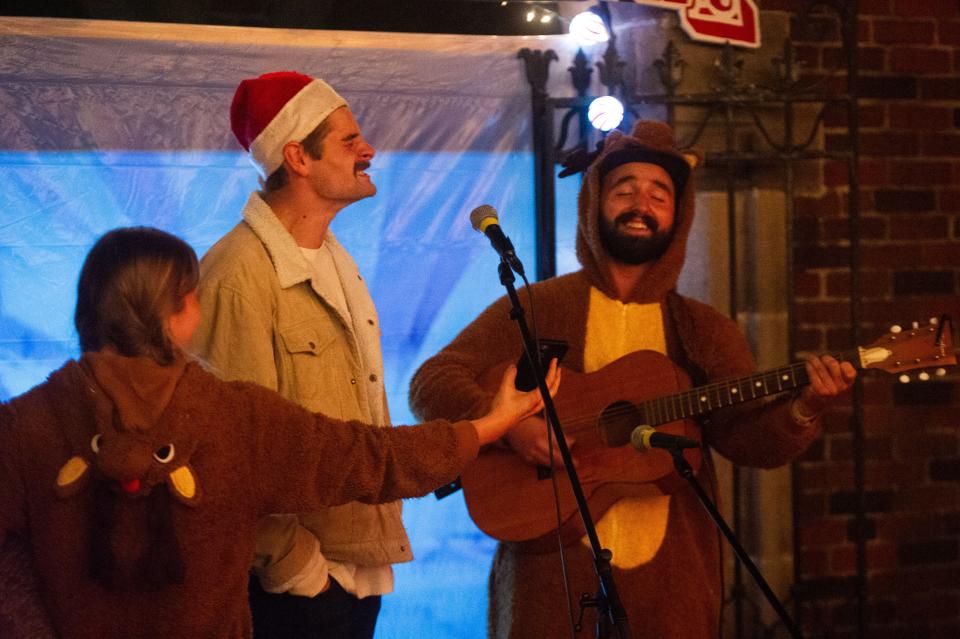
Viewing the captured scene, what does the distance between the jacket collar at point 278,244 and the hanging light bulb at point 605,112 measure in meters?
1.24

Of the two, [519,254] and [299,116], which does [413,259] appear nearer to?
[519,254]

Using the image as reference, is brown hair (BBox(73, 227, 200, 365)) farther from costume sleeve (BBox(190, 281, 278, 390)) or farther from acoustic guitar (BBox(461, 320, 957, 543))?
acoustic guitar (BBox(461, 320, 957, 543))

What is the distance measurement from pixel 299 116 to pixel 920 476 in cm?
264

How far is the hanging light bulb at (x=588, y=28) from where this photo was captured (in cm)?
365

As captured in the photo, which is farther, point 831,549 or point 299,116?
point 831,549

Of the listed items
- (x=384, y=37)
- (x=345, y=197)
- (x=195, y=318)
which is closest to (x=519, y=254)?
(x=384, y=37)

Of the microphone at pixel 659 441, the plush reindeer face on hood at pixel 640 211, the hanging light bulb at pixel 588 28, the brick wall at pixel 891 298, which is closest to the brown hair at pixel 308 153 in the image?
the plush reindeer face on hood at pixel 640 211

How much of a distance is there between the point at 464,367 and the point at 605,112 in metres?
0.95

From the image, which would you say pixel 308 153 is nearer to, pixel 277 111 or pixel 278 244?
pixel 277 111

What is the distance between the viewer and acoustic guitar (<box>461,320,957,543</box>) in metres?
2.90

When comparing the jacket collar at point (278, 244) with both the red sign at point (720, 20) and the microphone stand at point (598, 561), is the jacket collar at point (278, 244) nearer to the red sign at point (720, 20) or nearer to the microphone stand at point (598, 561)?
the microphone stand at point (598, 561)

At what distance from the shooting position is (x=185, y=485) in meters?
1.96

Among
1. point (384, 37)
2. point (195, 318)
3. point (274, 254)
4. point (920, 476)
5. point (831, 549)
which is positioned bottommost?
point (831, 549)

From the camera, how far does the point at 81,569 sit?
195 centimetres
